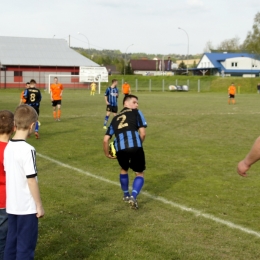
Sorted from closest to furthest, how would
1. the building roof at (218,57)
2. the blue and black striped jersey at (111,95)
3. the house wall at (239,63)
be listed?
the blue and black striped jersey at (111,95), the house wall at (239,63), the building roof at (218,57)

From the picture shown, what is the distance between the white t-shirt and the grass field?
4.82ft

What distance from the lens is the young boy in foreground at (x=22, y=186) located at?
164 inches

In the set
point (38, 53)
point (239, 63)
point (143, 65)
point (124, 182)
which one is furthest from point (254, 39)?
point (124, 182)

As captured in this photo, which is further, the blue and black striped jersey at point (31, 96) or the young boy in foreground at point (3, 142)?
the blue and black striped jersey at point (31, 96)

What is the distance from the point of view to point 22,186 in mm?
4285

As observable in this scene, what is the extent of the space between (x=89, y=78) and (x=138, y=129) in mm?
61556

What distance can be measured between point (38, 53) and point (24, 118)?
78.9 meters

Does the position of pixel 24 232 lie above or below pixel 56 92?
below

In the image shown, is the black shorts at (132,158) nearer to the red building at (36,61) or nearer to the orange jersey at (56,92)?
the orange jersey at (56,92)

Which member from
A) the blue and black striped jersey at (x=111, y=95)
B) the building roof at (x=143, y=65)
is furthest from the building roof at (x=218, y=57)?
the blue and black striped jersey at (x=111, y=95)

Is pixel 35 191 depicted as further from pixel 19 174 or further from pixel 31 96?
pixel 31 96

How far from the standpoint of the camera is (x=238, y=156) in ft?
41.9

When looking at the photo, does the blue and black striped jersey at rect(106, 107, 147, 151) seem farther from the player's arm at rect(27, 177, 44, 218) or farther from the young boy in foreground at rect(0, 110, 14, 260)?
the player's arm at rect(27, 177, 44, 218)

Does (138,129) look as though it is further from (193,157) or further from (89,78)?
(89,78)
